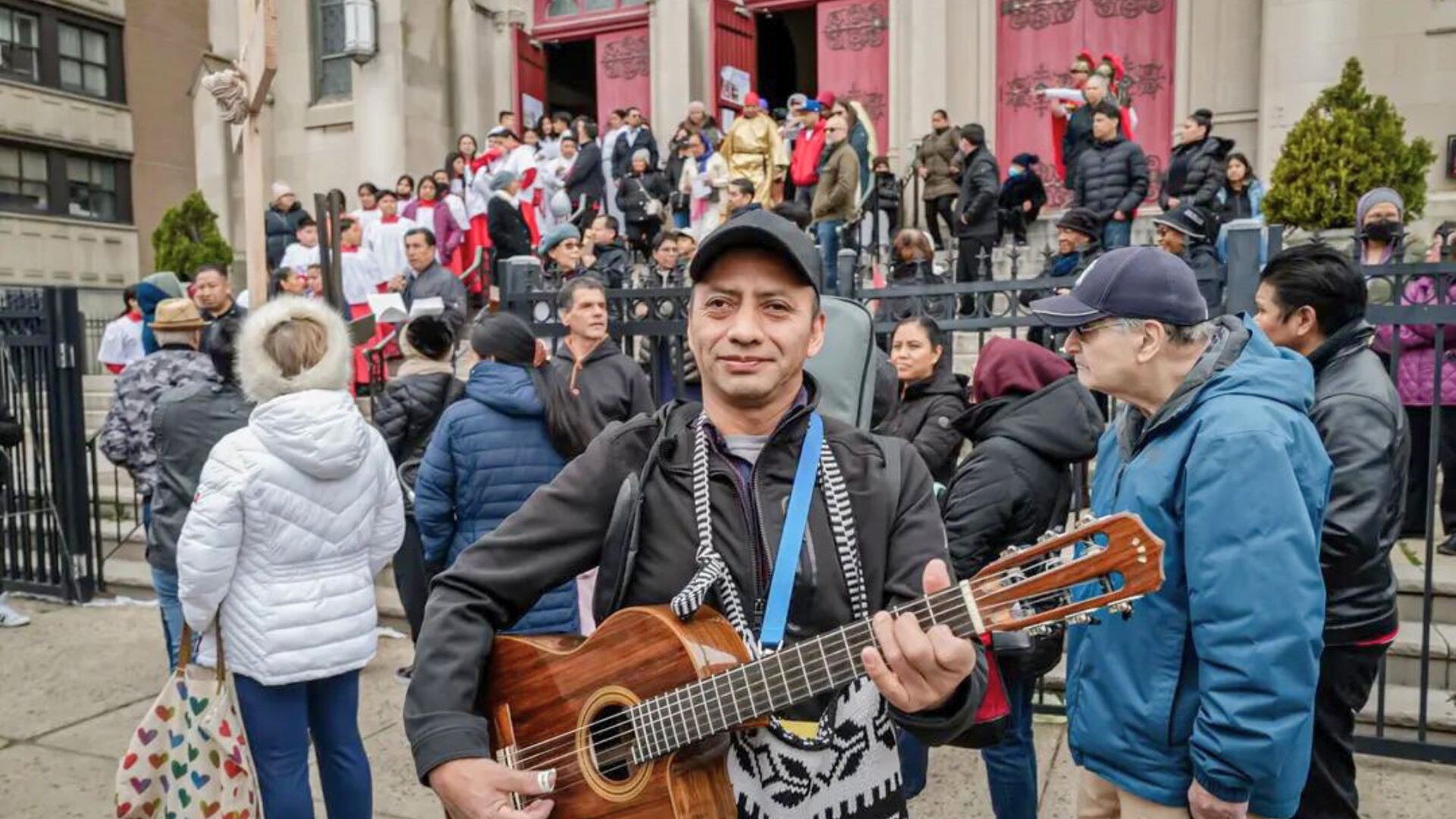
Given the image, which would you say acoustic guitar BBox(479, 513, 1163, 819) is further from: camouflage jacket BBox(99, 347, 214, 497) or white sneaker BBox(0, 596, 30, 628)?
white sneaker BBox(0, 596, 30, 628)

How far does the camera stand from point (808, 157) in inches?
508

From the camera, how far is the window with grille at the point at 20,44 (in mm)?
25406

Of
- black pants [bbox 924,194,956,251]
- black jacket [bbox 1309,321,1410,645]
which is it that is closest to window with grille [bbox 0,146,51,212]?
black pants [bbox 924,194,956,251]

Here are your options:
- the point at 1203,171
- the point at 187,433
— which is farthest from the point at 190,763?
the point at 1203,171

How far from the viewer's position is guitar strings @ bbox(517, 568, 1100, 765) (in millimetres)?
1610

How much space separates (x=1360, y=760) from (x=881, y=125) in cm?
1318

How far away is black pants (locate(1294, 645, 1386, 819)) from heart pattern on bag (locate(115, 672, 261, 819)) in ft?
10.5

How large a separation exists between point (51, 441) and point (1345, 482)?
8375mm

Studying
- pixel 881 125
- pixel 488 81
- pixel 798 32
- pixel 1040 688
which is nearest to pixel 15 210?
pixel 488 81

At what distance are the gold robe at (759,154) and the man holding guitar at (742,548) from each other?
1135cm

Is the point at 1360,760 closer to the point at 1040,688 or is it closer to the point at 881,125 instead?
the point at 1040,688

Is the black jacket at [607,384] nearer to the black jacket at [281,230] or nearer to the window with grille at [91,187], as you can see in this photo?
the black jacket at [281,230]

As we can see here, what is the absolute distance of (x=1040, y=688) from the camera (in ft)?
16.5

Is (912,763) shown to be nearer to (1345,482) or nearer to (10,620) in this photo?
(1345,482)
